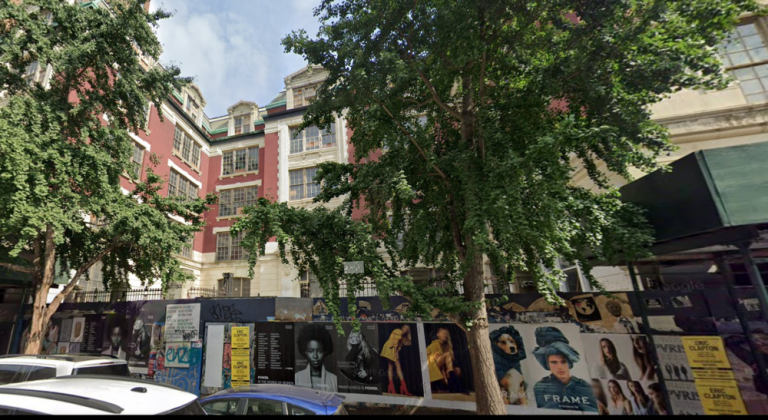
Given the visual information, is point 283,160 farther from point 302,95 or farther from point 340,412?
point 340,412

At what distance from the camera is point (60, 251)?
1345cm

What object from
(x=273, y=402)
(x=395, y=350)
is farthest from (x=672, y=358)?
(x=273, y=402)

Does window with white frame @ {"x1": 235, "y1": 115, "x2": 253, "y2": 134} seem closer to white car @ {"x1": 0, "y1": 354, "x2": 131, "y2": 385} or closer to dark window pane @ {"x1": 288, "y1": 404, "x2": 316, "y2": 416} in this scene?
white car @ {"x1": 0, "y1": 354, "x2": 131, "y2": 385}

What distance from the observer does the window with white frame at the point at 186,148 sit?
24781mm

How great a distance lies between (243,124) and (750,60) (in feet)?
99.9

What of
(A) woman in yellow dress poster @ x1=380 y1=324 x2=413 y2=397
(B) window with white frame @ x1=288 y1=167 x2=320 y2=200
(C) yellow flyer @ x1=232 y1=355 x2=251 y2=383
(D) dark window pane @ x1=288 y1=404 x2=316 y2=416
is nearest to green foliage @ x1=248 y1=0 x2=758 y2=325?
(D) dark window pane @ x1=288 y1=404 x2=316 y2=416

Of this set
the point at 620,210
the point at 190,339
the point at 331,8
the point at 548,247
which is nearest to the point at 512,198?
the point at 548,247

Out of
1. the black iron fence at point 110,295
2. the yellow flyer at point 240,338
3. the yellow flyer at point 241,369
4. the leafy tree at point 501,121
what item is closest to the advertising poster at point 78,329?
the black iron fence at point 110,295

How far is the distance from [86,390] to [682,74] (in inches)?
402

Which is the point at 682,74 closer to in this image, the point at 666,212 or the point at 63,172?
the point at 666,212

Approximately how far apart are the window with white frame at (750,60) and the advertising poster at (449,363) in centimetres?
1064

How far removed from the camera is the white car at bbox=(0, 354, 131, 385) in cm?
622

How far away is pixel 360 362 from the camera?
34.2 feet

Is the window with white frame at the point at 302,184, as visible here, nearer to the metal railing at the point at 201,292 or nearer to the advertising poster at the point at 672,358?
the metal railing at the point at 201,292
